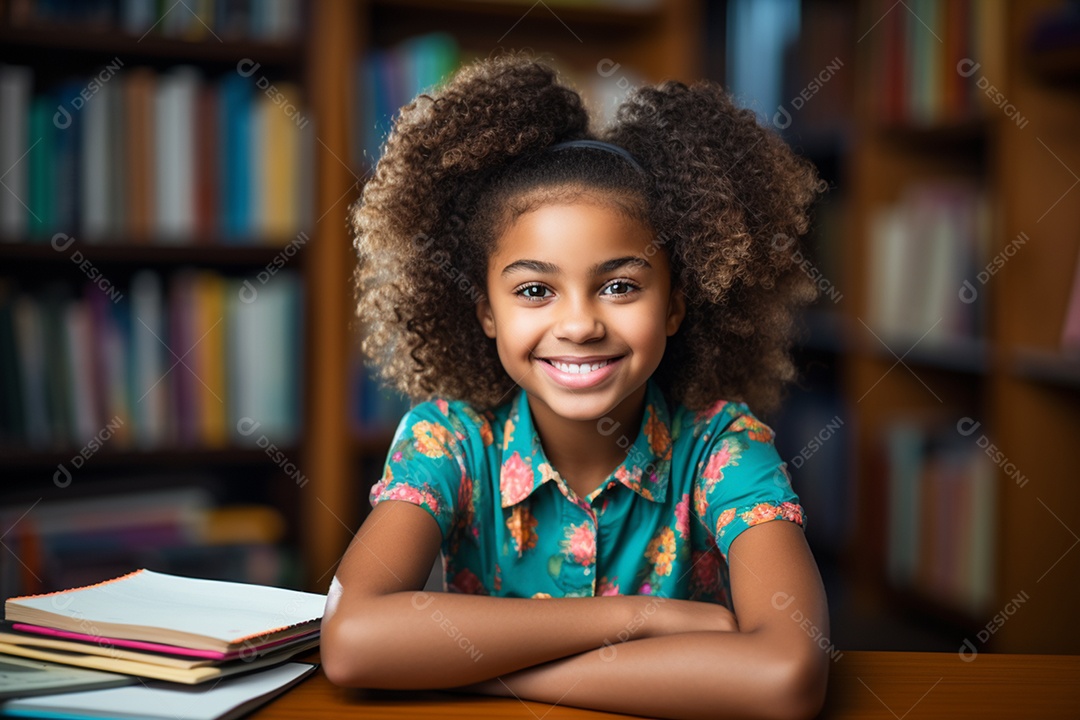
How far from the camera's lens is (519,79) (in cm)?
121

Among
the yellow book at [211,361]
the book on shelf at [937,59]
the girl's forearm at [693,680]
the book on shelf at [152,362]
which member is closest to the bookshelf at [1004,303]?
the book on shelf at [937,59]

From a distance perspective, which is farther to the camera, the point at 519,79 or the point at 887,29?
the point at 887,29

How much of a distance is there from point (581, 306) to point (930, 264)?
182 cm

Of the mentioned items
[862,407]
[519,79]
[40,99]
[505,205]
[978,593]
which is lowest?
[978,593]

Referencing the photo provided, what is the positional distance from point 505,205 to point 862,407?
2.01 metres

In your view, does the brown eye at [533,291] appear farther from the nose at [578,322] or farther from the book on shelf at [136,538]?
the book on shelf at [136,538]

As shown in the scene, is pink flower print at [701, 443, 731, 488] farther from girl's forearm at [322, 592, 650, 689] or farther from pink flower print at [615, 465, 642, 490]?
girl's forearm at [322, 592, 650, 689]

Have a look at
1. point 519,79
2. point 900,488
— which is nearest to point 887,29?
point 900,488

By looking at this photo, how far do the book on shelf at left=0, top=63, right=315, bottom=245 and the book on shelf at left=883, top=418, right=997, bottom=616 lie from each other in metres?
1.64

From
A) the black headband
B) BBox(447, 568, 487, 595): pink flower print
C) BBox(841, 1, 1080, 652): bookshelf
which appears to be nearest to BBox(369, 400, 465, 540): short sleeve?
BBox(447, 568, 487, 595): pink flower print

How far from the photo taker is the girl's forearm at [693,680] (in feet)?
2.74

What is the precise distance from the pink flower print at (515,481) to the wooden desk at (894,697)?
32 centimetres

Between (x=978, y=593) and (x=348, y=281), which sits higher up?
(x=348, y=281)

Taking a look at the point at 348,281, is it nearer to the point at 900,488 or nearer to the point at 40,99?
the point at 40,99
